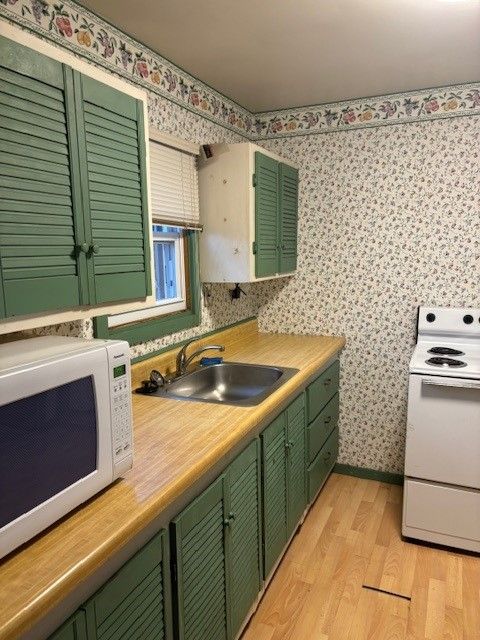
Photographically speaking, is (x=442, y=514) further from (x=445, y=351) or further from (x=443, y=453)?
(x=445, y=351)

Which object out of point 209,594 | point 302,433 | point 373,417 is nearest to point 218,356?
point 302,433

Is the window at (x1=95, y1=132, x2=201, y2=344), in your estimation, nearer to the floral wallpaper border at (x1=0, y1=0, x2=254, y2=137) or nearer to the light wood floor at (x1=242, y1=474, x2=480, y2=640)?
the floral wallpaper border at (x1=0, y1=0, x2=254, y2=137)

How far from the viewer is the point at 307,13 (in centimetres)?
174

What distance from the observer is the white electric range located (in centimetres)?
226

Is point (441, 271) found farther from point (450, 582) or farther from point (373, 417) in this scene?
point (450, 582)

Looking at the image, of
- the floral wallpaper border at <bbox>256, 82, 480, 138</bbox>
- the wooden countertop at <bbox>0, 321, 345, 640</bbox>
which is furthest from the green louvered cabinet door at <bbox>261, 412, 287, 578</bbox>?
the floral wallpaper border at <bbox>256, 82, 480, 138</bbox>

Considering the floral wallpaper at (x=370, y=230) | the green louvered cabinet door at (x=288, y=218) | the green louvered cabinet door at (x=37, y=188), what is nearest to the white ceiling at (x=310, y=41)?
the floral wallpaper at (x=370, y=230)

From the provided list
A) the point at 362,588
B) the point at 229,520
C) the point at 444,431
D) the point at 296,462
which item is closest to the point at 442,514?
the point at 444,431

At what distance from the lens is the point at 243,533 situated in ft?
5.61

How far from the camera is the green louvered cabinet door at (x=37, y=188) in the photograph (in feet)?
3.43

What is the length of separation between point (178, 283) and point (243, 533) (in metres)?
1.31

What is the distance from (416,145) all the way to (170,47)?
1544 mm

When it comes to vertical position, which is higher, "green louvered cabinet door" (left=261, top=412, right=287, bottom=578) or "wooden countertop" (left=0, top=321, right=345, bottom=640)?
"wooden countertop" (left=0, top=321, right=345, bottom=640)

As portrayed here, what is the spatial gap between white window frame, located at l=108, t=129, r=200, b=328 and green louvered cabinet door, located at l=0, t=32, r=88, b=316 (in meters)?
0.75
